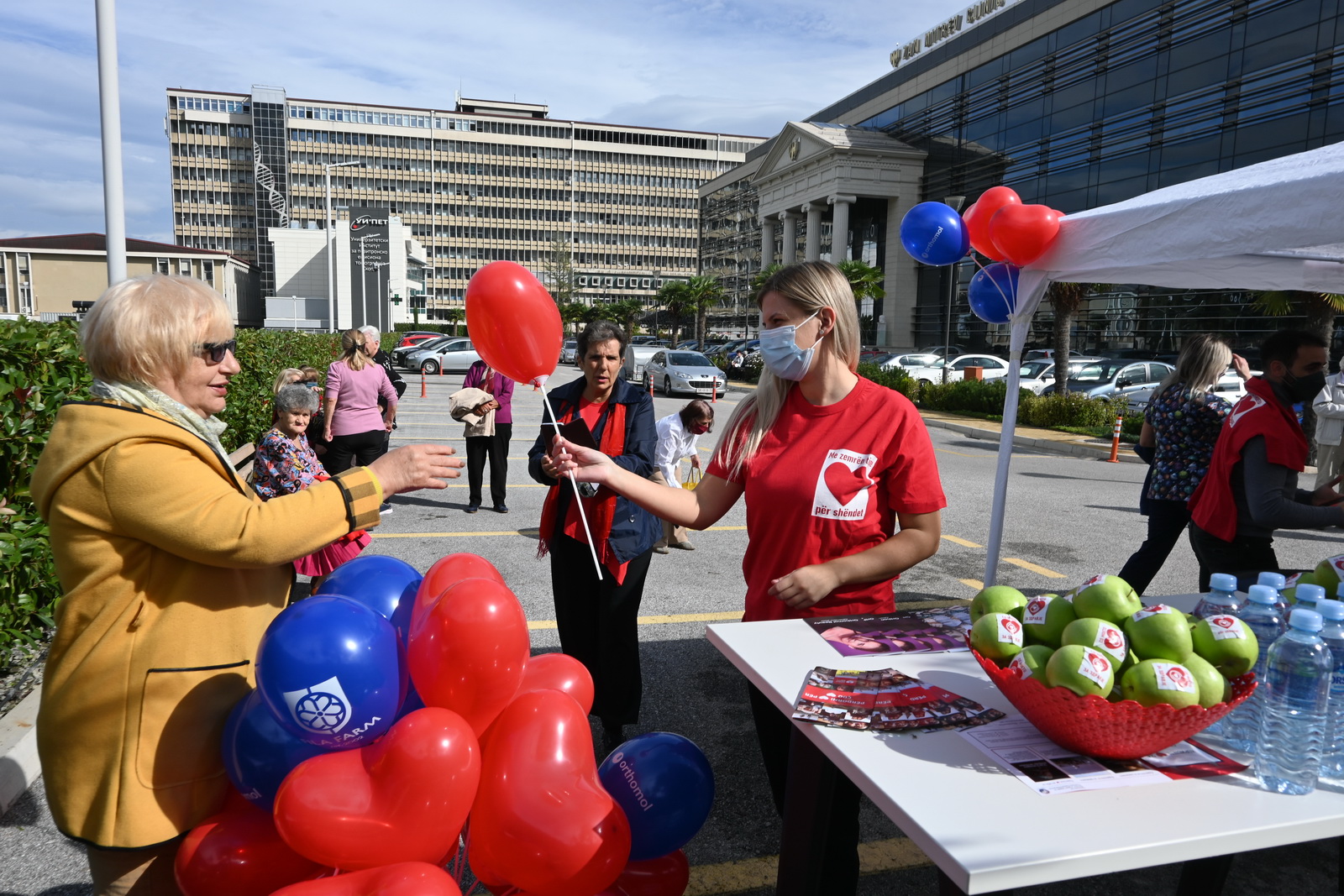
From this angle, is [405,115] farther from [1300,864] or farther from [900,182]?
[1300,864]

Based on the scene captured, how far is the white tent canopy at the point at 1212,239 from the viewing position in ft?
10.2

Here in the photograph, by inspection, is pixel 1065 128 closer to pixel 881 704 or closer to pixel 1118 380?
pixel 1118 380

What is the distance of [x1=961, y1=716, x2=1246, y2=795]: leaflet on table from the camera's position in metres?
1.65

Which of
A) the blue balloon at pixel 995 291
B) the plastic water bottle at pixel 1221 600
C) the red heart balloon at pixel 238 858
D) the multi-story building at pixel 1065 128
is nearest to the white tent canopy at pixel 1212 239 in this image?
the blue balloon at pixel 995 291

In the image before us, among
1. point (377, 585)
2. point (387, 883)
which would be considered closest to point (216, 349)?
point (377, 585)

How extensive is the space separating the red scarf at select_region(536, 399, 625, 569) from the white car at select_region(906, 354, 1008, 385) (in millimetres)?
24342

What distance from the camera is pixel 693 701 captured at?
4301 mm

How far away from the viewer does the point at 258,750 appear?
177 centimetres

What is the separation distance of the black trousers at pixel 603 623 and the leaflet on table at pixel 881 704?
5.55 ft

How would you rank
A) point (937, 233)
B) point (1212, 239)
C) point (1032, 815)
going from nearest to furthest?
point (1032, 815) → point (1212, 239) → point (937, 233)

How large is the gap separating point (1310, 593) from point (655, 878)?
5.80 feet

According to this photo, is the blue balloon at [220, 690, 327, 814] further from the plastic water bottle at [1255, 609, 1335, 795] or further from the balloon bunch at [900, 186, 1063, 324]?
the balloon bunch at [900, 186, 1063, 324]

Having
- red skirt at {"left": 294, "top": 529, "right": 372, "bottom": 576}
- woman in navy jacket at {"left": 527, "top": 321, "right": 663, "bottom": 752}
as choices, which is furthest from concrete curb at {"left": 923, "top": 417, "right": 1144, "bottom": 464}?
red skirt at {"left": 294, "top": 529, "right": 372, "bottom": 576}

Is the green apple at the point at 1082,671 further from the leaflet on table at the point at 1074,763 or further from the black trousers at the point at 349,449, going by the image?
the black trousers at the point at 349,449
